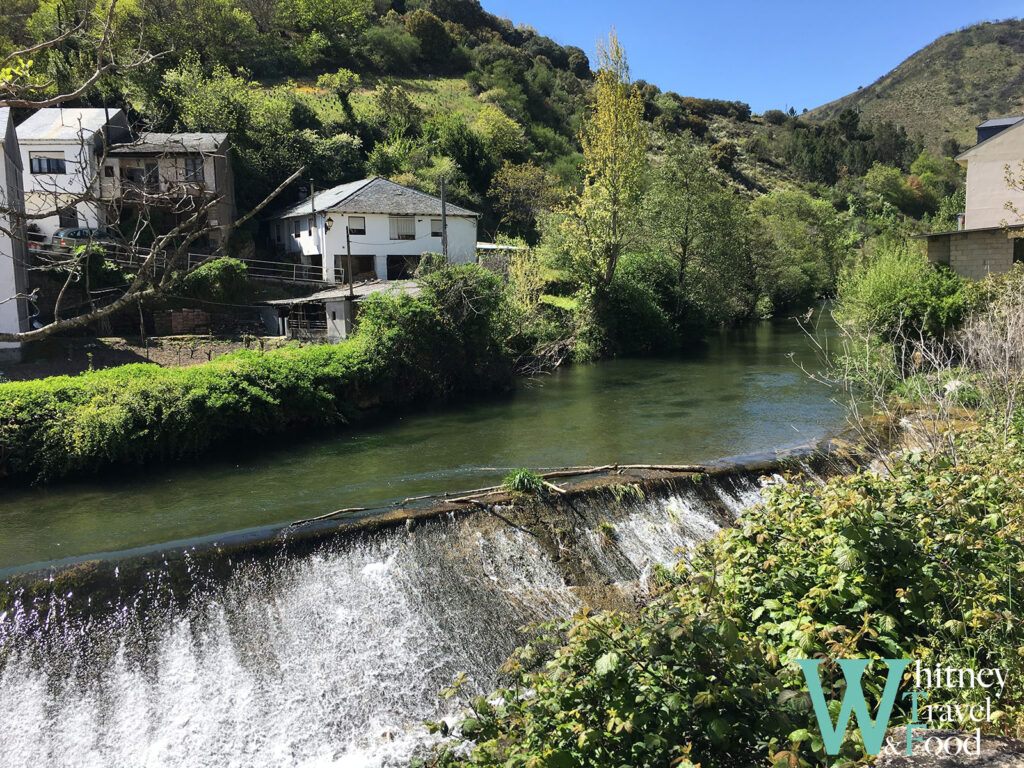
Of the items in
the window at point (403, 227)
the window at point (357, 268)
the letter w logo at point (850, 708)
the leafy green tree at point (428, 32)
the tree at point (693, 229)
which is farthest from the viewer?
the leafy green tree at point (428, 32)

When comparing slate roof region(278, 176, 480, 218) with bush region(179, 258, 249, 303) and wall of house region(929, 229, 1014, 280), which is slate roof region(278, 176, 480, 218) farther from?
wall of house region(929, 229, 1014, 280)

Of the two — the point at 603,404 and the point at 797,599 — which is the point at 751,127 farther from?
the point at 797,599

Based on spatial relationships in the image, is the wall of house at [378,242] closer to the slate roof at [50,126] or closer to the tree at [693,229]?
the tree at [693,229]

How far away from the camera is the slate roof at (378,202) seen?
38.9 meters

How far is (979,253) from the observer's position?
2248 cm

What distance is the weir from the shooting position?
812 cm

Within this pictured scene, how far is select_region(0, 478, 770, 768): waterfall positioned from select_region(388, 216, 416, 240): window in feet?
103

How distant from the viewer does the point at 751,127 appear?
113m

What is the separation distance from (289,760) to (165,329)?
29118 mm

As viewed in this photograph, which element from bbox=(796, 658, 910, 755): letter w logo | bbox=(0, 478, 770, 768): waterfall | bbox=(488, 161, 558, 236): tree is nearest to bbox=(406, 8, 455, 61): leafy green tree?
bbox=(488, 161, 558, 236): tree

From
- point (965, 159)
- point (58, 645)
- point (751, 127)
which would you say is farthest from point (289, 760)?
point (751, 127)

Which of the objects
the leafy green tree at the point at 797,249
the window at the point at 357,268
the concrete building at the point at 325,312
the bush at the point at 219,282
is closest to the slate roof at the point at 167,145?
the concrete building at the point at 325,312

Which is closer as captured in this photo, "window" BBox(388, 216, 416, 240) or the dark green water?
the dark green water

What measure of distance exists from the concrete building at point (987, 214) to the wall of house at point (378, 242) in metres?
23.3
